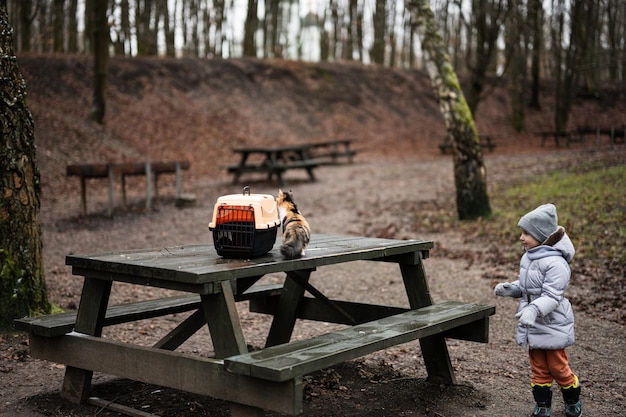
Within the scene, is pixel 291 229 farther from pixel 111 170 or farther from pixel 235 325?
pixel 111 170

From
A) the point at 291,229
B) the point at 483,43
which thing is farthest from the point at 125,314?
the point at 483,43

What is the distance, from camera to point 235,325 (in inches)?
150

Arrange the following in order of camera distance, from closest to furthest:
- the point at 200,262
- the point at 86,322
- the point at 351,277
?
the point at 200,262
the point at 86,322
the point at 351,277

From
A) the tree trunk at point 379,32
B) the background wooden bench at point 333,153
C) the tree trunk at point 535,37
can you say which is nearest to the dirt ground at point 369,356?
the background wooden bench at point 333,153

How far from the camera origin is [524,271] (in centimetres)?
438

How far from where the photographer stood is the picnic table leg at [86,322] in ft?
14.7

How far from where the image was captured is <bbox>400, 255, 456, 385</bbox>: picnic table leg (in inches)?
200

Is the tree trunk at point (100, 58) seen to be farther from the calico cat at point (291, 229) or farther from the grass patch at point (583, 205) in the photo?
the calico cat at point (291, 229)

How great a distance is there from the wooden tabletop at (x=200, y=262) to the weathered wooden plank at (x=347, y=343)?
0.43 m

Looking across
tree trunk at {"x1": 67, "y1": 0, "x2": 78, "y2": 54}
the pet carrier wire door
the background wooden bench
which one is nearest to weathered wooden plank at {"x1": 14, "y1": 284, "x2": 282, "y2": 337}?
the pet carrier wire door

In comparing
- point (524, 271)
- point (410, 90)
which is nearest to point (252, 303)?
point (524, 271)

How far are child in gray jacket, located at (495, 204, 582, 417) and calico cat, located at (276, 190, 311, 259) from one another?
1280 millimetres

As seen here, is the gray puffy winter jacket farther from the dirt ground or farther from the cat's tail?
the cat's tail

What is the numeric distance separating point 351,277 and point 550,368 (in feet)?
17.1
